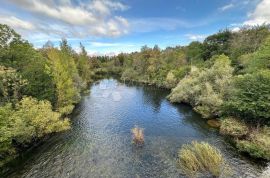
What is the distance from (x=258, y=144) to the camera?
25.0m

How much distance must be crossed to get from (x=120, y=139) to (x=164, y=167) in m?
9.74

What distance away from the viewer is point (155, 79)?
84.9m

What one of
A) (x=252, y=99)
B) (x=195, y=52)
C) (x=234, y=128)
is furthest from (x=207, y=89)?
(x=195, y=52)

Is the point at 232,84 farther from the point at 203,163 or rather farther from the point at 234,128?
the point at 203,163

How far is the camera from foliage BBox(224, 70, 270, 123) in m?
28.4

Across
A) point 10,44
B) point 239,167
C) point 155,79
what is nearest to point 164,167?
point 239,167

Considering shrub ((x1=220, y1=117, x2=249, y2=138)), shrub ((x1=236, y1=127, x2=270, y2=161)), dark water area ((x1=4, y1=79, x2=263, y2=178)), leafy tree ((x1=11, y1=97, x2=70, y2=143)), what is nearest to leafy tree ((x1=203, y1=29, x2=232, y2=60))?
dark water area ((x1=4, y1=79, x2=263, y2=178))

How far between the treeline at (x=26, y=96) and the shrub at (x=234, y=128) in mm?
25212

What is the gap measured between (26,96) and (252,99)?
34.9m

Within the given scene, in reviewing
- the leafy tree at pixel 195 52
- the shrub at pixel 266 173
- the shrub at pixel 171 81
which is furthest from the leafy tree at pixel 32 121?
the leafy tree at pixel 195 52

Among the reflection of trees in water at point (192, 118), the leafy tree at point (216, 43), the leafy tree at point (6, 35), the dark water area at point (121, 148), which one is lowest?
the dark water area at point (121, 148)

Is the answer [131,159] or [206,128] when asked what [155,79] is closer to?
[206,128]

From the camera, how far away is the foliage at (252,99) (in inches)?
1117

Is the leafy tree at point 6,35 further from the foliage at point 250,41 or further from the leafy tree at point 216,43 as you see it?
the leafy tree at point 216,43
